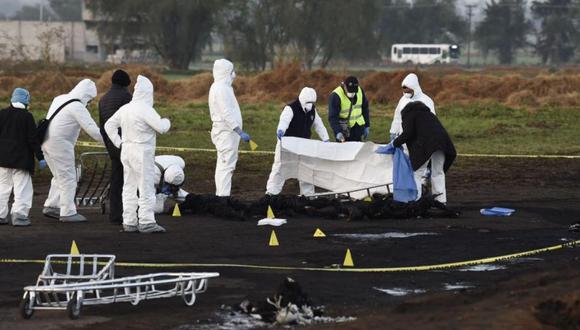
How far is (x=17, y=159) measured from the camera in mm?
17062

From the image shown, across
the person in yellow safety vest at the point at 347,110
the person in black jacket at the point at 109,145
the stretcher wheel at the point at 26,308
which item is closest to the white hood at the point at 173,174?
the person in black jacket at the point at 109,145

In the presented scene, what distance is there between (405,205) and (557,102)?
28.4 metres

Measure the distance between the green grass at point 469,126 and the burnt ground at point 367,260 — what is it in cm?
828

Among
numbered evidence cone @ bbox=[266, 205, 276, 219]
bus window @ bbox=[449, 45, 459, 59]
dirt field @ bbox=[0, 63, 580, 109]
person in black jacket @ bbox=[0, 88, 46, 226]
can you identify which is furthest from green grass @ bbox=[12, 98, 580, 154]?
bus window @ bbox=[449, 45, 459, 59]

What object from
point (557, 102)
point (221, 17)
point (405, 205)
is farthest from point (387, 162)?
point (221, 17)

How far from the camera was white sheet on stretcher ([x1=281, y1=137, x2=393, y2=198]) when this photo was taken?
19406 mm

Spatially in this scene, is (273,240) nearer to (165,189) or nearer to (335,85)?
(165,189)

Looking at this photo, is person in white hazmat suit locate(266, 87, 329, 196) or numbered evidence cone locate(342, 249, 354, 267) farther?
person in white hazmat suit locate(266, 87, 329, 196)

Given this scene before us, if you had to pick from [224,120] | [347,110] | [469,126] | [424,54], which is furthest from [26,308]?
[424,54]

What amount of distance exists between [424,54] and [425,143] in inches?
4300

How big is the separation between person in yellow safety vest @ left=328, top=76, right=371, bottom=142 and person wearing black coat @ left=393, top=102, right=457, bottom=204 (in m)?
2.17

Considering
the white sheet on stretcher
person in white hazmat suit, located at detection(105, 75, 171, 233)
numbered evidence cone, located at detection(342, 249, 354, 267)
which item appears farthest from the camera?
the white sheet on stretcher

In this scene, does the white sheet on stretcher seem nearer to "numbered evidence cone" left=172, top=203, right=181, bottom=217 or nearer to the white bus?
"numbered evidence cone" left=172, top=203, right=181, bottom=217

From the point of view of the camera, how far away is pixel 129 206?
53.8 ft
